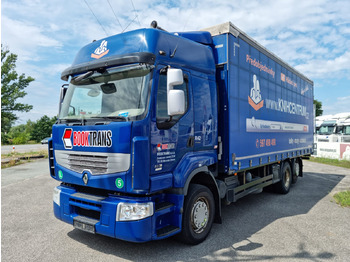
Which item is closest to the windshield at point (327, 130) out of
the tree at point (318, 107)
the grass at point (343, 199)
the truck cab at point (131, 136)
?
the grass at point (343, 199)

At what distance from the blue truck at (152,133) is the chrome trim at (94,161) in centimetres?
1

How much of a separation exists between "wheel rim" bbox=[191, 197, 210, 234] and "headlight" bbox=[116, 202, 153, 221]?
3.37 feet

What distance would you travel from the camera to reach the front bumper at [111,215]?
351cm

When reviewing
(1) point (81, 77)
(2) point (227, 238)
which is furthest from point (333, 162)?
(1) point (81, 77)

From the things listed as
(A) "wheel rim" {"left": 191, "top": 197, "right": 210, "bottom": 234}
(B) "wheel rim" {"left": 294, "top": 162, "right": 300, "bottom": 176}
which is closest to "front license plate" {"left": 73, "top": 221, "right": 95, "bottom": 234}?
(A) "wheel rim" {"left": 191, "top": 197, "right": 210, "bottom": 234}

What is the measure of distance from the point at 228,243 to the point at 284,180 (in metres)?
4.54

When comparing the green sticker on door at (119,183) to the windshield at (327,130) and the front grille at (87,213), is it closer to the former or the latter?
the front grille at (87,213)

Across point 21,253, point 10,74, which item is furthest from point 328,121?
point 10,74

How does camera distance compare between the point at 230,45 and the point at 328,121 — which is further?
the point at 328,121

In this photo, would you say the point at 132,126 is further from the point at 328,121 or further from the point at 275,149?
the point at 328,121

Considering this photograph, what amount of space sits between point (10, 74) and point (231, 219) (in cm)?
3259

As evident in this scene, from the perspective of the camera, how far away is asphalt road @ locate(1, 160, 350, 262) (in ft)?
13.0

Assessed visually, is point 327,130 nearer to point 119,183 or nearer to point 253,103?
point 253,103

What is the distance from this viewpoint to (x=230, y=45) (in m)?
5.13
